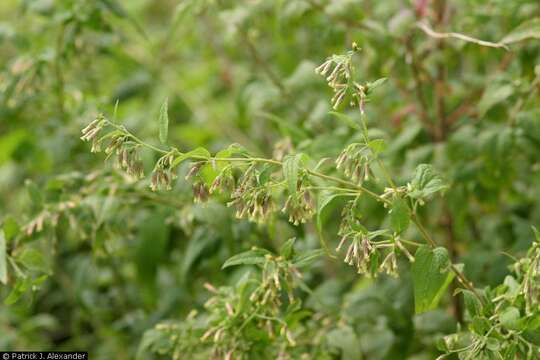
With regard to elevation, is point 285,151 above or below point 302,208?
above

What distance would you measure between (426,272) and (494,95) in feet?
2.86

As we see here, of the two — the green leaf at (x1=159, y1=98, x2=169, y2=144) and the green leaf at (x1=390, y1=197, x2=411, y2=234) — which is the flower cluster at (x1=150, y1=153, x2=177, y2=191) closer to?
the green leaf at (x1=159, y1=98, x2=169, y2=144)

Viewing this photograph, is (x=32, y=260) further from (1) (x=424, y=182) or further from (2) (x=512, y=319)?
(2) (x=512, y=319)

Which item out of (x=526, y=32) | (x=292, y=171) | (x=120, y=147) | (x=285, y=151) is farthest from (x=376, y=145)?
(x=526, y=32)

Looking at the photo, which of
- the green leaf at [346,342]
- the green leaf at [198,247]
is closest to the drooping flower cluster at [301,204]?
the green leaf at [346,342]

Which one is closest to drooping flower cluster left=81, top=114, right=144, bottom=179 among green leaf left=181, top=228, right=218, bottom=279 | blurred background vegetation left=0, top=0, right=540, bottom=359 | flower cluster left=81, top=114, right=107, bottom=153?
flower cluster left=81, top=114, right=107, bottom=153

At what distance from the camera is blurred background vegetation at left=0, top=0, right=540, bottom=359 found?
2221mm

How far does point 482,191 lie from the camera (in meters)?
2.57

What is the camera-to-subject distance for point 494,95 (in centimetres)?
227

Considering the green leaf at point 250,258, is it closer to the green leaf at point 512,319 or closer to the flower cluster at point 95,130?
the flower cluster at point 95,130

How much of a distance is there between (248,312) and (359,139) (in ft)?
2.14

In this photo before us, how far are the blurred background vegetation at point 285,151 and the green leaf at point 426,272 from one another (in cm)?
49

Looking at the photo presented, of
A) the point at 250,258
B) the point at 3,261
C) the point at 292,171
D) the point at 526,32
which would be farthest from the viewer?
the point at 526,32

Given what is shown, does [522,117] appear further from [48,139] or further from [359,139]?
[48,139]
